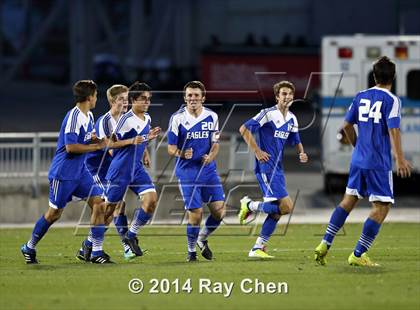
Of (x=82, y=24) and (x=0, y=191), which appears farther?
(x=82, y=24)

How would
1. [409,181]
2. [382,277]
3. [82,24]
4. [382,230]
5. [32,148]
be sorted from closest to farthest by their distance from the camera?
1. [382,277]
2. [382,230]
3. [32,148]
4. [409,181]
5. [82,24]

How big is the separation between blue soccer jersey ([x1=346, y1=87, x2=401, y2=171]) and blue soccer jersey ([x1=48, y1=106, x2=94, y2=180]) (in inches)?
113

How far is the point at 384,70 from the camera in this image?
48.0ft

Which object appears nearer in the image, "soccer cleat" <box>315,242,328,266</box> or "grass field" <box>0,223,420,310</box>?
"grass field" <box>0,223,420,310</box>

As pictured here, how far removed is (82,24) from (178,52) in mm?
4756

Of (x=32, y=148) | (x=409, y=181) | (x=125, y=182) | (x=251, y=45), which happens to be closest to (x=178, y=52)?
(x=251, y=45)

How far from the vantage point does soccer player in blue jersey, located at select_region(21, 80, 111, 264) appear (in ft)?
50.9

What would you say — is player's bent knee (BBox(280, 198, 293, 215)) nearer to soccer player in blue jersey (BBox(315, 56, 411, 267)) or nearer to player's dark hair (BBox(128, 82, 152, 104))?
soccer player in blue jersey (BBox(315, 56, 411, 267))

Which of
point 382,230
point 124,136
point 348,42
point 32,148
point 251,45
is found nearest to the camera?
point 124,136

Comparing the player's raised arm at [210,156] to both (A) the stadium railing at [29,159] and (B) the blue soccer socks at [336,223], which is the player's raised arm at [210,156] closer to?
(B) the blue soccer socks at [336,223]

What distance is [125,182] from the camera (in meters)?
16.5

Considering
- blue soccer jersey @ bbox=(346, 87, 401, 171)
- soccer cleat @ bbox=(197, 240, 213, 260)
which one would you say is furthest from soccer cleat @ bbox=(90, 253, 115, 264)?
blue soccer jersey @ bbox=(346, 87, 401, 171)

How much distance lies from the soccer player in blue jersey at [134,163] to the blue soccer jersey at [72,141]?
2.31ft

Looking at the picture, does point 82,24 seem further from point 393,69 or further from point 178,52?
point 393,69
